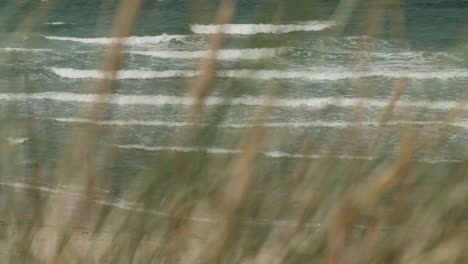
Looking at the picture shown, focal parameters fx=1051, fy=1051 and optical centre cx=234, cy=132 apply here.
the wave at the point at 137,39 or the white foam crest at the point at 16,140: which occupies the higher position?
the white foam crest at the point at 16,140

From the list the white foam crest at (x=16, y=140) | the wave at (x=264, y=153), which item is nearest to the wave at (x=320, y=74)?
the wave at (x=264, y=153)

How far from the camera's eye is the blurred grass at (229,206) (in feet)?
5.44

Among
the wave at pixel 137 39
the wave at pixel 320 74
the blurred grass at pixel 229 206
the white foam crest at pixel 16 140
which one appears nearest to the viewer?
the blurred grass at pixel 229 206

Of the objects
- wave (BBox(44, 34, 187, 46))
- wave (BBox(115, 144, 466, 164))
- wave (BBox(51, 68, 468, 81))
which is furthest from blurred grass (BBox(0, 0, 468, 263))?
wave (BBox(44, 34, 187, 46))

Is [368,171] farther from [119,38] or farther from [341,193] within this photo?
[119,38]

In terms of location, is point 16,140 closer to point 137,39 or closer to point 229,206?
point 229,206

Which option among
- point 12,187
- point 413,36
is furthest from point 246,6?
point 12,187

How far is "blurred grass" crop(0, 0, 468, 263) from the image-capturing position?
5.44ft

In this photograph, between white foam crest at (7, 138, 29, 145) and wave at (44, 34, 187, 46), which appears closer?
white foam crest at (7, 138, 29, 145)

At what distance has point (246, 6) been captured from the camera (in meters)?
6.73

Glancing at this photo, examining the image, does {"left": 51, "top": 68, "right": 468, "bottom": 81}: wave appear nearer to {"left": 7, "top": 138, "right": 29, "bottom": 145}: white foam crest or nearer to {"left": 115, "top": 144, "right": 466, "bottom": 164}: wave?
{"left": 115, "top": 144, "right": 466, "bottom": 164}: wave

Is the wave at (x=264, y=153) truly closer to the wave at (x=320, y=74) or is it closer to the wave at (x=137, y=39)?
the wave at (x=320, y=74)

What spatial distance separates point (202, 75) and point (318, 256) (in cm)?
34

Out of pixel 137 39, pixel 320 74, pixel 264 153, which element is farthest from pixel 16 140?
pixel 137 39
